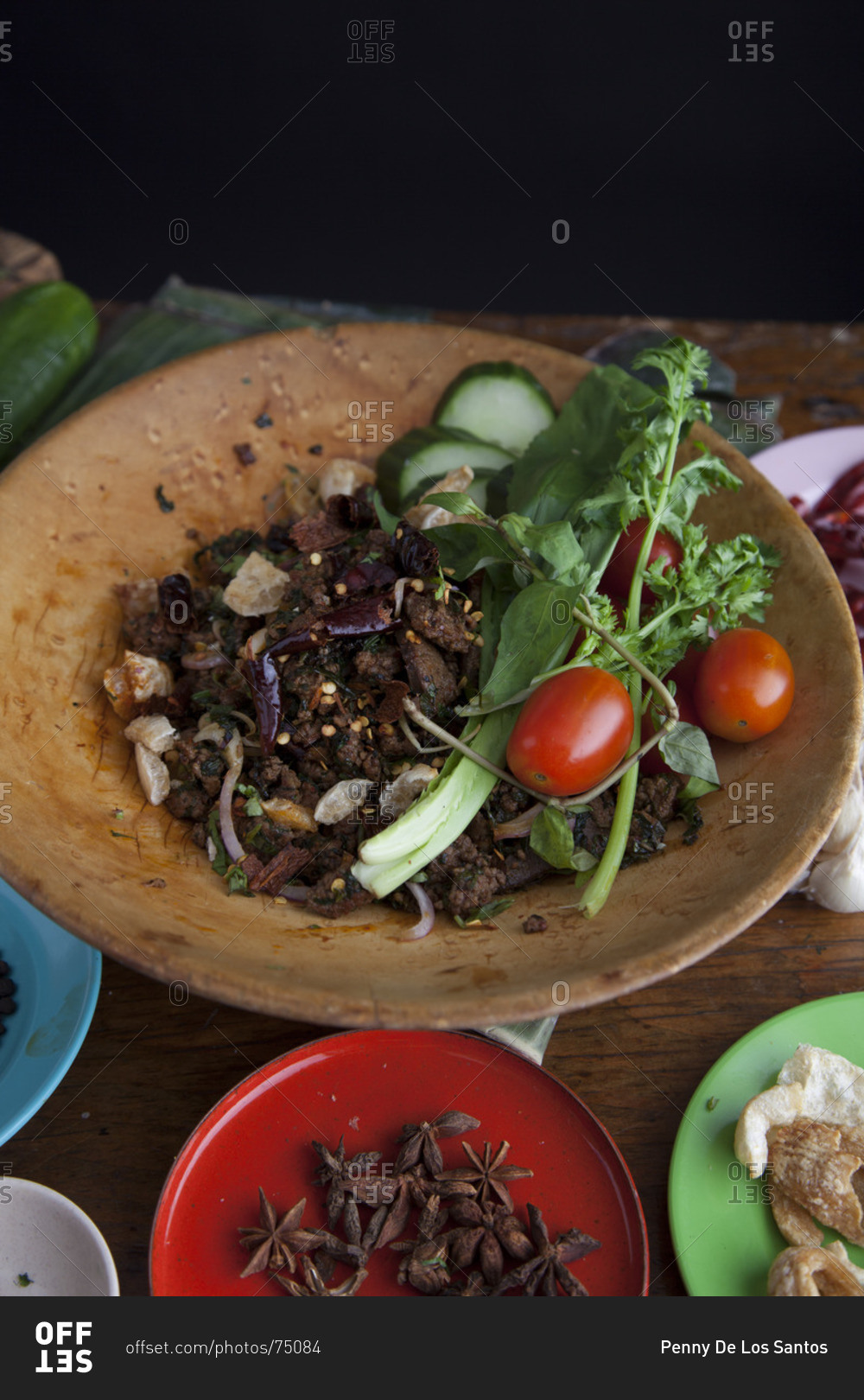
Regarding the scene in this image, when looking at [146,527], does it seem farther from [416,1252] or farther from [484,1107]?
[416,1252]

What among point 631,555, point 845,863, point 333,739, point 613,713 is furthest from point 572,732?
point 845,863

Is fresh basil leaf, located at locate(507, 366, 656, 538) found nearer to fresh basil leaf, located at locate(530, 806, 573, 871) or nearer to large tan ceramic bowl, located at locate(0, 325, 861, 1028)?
large tan ceramic bowl, located at locate(0, 325, 861, 1028)

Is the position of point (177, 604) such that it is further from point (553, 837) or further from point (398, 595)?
point (553, 837)

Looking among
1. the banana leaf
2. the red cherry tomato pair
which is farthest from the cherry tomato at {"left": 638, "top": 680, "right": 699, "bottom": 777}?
the banana leaf

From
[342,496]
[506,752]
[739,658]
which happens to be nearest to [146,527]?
[342,496]

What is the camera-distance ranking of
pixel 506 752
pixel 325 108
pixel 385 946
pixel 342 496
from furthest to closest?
pixel 325 108, pixel 342 496, pixel 506 752, pixel 385 946
